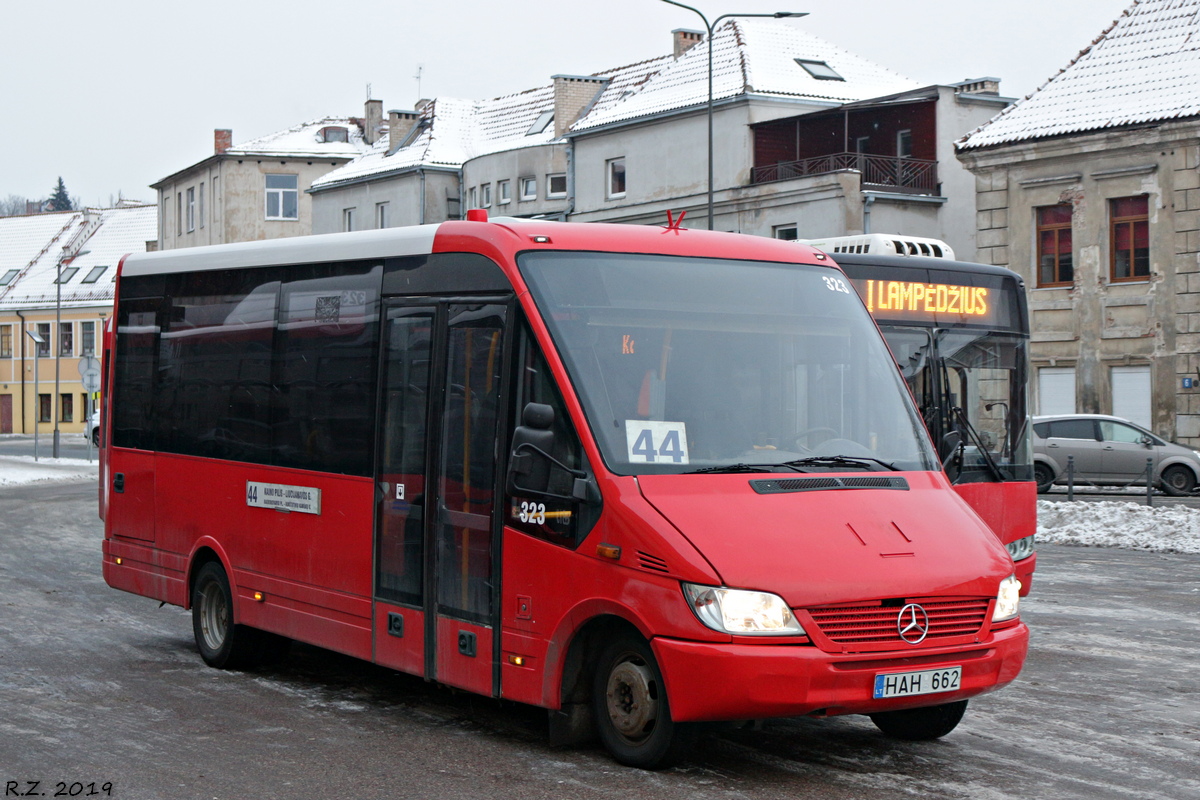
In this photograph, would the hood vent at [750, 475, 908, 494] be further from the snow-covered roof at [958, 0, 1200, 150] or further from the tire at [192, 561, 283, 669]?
the snow-covered roof at [958, 0, 1200, 150]

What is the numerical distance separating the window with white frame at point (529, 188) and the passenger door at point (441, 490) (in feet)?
163

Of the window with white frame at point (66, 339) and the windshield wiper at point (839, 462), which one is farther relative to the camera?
the window with white frame at point (66, 339)

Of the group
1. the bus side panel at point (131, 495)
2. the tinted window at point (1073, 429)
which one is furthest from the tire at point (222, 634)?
the tinted window at point (1073, 429)

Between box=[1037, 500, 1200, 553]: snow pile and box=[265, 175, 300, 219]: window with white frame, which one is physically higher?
box=[265, 175, 300, 219]: window with white frame

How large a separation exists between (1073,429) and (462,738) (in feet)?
82.0

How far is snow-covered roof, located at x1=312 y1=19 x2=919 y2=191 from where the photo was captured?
51.0 meters

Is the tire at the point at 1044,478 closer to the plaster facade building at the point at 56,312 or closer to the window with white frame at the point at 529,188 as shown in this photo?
the window with white frame at the point at 529,188

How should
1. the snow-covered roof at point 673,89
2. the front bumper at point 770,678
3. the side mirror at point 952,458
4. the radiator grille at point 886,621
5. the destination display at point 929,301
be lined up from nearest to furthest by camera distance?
the front bumper at point 770,678 → the radiator grille at point 886,621 → the side mirror at point 952,458 → the destination display at point 929,301 → the snow-covered roof at point 673,89

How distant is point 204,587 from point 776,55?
44.5m

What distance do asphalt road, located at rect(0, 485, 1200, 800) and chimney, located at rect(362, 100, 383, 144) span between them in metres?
63.4

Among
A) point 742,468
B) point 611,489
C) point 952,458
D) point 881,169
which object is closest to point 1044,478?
point 881,169

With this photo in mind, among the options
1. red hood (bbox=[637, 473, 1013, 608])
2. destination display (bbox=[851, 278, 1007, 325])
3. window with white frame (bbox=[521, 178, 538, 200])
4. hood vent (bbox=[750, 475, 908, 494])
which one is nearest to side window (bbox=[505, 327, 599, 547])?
red hood (bbox=[637, 473, 1013, 608])

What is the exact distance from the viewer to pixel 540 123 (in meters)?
62.1

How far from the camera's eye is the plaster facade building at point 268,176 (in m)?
70.1
